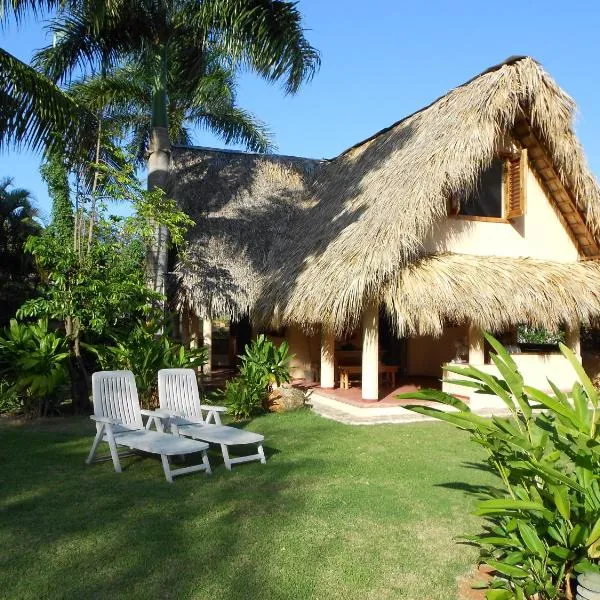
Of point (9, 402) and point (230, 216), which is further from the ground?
point (230, 216)

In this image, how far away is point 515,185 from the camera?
973 centimetres

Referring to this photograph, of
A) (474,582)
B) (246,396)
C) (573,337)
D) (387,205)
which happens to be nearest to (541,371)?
(573,337)

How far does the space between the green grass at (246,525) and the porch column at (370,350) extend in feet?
7.68

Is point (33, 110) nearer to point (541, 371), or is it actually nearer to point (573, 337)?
point (541, 371)

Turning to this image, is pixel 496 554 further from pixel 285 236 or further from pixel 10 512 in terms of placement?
pixel 285 236

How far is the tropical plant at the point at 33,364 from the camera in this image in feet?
24.7

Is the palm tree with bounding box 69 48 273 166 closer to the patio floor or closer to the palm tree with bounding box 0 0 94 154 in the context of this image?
the palm tree with bounding box 0 0 94 154

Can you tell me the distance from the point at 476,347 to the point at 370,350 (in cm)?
185

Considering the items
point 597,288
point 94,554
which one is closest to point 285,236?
point 597,288

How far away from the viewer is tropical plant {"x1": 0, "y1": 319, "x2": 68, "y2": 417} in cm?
754

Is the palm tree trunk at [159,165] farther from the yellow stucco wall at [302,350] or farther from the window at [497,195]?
the window at [497,195]

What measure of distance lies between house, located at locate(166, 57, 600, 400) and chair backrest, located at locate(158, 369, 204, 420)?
7.61ft

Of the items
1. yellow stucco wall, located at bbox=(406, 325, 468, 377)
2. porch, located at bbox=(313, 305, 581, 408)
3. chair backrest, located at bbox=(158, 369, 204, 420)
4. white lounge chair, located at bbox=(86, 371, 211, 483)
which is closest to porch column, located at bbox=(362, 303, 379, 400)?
porch, located at bbox=(313, 305, 581, 408)

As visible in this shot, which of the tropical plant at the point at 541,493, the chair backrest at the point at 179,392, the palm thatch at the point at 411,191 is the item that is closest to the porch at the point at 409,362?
the palm thatch at the point at 411,191
